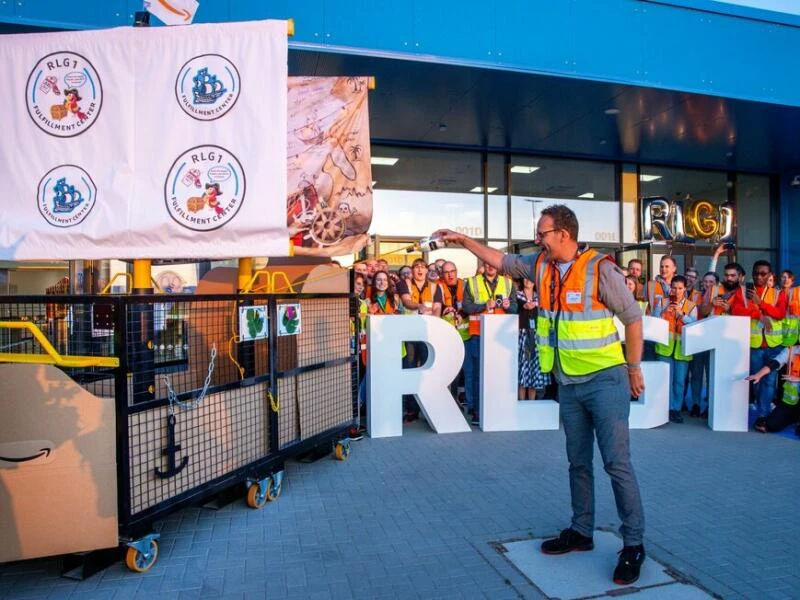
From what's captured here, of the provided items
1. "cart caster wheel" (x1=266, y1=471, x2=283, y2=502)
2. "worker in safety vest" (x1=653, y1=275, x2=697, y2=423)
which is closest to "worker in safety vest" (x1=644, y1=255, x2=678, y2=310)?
"worker in safety vest" (x1=653, y1=275, x2=697, y2=423)

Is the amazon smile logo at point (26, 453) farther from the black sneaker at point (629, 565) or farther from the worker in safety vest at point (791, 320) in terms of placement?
the worker in safety vest at point (791, 320)

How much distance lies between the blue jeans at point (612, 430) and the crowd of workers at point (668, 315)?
3.61 m

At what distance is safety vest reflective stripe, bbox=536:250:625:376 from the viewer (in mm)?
3506

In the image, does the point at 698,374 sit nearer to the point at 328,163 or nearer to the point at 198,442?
the point at 328,163

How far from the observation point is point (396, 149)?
11.4 meters

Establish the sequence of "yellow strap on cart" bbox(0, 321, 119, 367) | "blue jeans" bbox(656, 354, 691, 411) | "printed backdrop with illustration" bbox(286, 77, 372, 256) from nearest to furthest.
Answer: "yellow strap on cart" bbox(0, 321, 119, 367) → "printed backdrop with illustration" bbox(286, 77, 372, 256) → "blue jeans" bbox(656, 354, 691, 411)

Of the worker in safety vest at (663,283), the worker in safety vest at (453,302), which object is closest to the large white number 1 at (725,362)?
the worker in safety vest at (663,283)

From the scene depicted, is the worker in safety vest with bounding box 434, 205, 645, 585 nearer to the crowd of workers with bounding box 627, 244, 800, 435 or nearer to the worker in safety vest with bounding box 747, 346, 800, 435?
the crowd of workers with bounding box 627, 244, 800, 435

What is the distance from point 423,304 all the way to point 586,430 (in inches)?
170

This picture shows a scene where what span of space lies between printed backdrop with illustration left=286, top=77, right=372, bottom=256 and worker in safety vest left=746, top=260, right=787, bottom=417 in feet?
18.8

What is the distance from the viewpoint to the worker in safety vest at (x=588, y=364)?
3.46 metres

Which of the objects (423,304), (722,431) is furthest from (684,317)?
(423,304)

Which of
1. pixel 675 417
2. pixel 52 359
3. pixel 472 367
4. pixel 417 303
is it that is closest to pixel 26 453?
pixel 52 359

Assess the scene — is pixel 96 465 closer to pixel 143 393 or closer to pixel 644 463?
pixel 143 393
